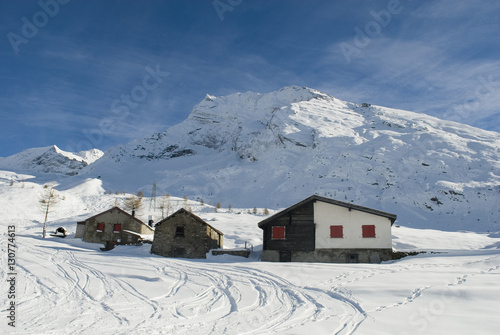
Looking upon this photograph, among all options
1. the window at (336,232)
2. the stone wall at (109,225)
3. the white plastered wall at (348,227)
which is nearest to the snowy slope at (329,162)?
the white plastered wall at (348,227)

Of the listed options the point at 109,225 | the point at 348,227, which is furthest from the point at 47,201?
the point at 348,227

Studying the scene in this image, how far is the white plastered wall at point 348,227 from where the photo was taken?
24.6m

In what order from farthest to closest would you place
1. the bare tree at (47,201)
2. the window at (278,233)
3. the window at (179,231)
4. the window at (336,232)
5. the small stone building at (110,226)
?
the bare tree at (47,201) → the small stone building at (110,226) → the window at (179,231) → the window at (278,233) → the window at (336,232)

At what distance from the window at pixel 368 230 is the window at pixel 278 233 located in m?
5.59

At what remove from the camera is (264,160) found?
7519cm

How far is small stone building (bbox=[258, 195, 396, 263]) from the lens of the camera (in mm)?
24562

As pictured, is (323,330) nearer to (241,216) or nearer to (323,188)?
(241,216)

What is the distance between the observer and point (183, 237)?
2912cm

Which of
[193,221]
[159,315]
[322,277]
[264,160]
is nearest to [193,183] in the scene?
[264,160]

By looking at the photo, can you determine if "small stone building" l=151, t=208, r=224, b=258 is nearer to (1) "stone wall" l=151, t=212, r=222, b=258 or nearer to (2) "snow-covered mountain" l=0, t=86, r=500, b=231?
(1) "stone wall" l=151, t=212, r=222, b=258

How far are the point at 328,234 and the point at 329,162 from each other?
4012 cm

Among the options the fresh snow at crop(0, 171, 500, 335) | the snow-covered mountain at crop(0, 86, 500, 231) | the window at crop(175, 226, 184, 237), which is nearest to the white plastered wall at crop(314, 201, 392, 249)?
the fresh snow at crop(0, 171, 500, 335)

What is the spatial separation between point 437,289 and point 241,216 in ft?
111

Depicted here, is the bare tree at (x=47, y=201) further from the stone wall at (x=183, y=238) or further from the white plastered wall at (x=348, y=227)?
the white plastered wall at (x=348, y=227)
